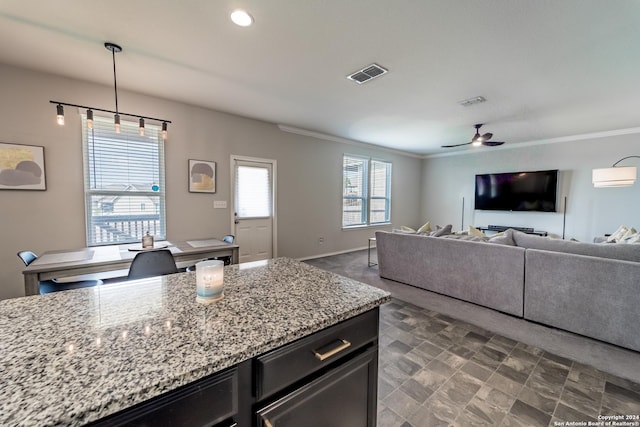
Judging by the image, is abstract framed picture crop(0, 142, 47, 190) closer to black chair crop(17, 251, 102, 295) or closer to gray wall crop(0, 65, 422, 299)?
gray wall crop(0, 65, 422, 299)

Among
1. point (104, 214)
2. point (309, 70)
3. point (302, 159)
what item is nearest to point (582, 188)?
point (302, 159)

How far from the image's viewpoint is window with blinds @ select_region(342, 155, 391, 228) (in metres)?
6.20

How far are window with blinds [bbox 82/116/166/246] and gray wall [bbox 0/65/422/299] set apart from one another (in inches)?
3.9

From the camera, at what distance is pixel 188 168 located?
3906 mm

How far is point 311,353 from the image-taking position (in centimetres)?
89

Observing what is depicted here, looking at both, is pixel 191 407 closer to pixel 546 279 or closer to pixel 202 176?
pixel 546 279

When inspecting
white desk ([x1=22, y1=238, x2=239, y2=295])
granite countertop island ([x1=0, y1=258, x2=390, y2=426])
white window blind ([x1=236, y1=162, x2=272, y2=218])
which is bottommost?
white desk ([x1=22, y1=238, x2=239, y2=295])

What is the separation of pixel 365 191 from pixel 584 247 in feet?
14.4

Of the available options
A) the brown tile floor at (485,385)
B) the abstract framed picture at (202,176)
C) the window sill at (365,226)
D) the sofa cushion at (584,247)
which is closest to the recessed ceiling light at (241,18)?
the abstract framed picture at (202,176)

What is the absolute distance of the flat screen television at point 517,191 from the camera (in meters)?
5.65

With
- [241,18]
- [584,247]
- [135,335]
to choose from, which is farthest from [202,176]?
[584,247]

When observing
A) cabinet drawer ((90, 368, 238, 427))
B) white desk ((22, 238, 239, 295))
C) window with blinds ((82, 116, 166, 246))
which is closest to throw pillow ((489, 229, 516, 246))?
white desk ((22, 238, 239, 295))

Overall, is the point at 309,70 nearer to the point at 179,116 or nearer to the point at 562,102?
the point at 179,116

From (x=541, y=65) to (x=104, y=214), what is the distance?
17.3ft
